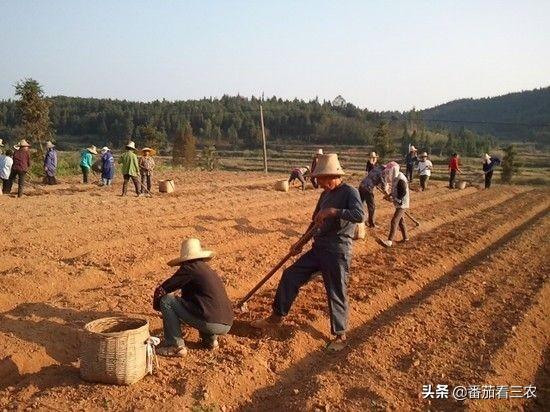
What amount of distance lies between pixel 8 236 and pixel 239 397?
610 cm

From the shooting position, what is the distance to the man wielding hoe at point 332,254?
5102mm

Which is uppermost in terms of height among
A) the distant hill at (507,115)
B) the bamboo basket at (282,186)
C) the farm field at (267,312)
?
the distant hill at (507,115)

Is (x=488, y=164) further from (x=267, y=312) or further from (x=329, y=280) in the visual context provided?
(x=329, y=280)

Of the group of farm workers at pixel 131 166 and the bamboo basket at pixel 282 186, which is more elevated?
the group of farm workers at pixel 131 166

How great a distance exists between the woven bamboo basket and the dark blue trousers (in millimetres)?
1673

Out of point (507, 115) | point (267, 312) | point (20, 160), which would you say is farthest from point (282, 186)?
point (507, 115)

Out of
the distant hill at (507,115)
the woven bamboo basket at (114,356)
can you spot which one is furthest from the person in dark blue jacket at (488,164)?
the distant hill at (507,115)

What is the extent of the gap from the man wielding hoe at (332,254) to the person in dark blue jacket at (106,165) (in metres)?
12.6

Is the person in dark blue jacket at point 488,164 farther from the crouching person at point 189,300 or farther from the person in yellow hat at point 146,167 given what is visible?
the crouching person at point 189,300

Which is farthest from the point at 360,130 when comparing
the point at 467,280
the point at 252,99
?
the point at 467,280

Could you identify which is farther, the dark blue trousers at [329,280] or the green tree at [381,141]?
the green tree at [381,141]

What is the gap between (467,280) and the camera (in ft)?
25.0

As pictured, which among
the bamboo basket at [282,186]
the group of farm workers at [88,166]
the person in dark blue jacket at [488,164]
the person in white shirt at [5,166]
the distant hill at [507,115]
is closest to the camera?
the group of farm workers at [88,166]

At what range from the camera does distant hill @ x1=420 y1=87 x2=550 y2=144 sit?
108 meters
